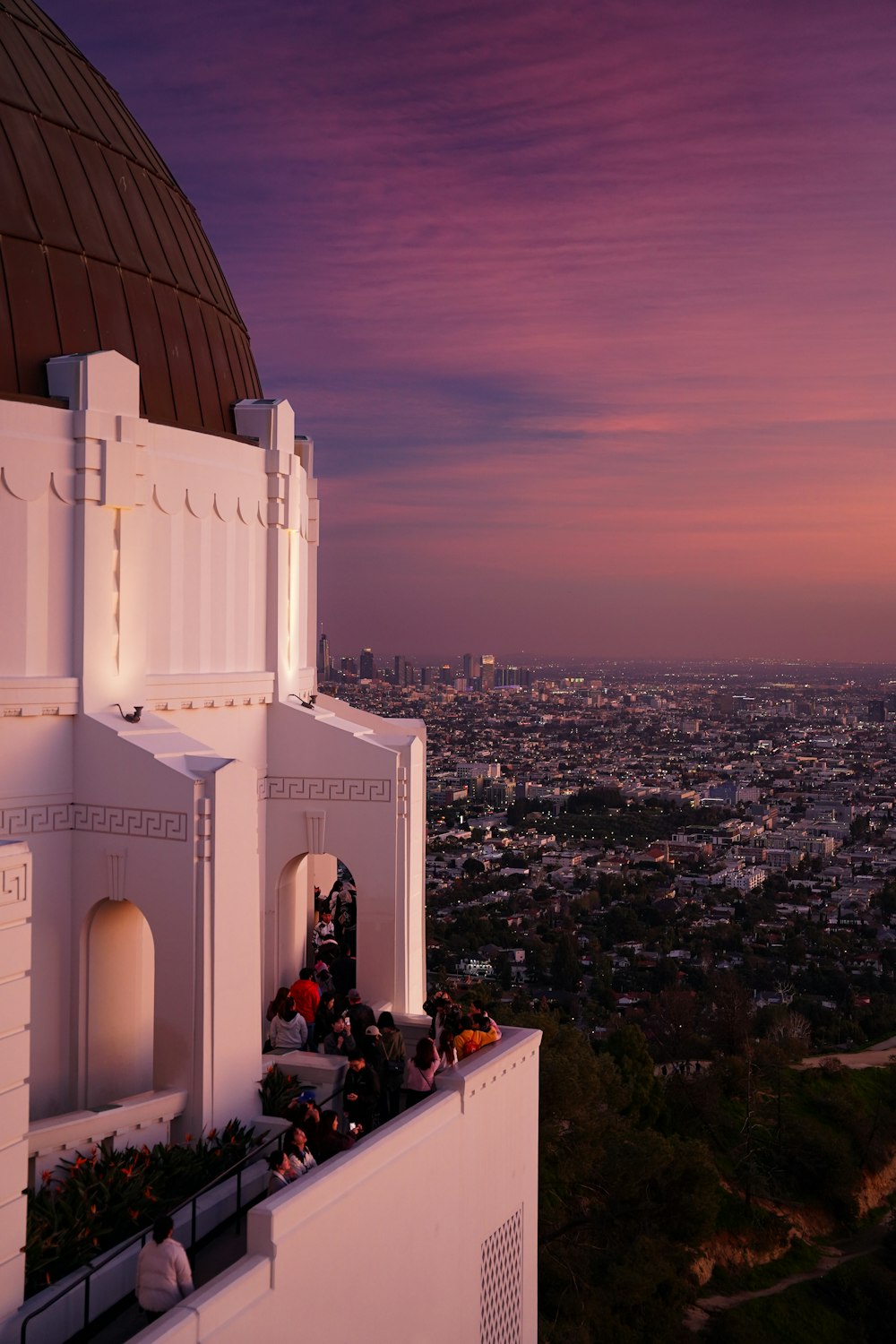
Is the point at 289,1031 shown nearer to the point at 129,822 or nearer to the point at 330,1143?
the point at 330,1143

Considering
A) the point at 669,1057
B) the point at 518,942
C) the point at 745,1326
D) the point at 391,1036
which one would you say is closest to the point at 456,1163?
the point at 391,1036

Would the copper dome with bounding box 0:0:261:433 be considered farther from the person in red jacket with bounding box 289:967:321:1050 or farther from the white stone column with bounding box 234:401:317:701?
the person in red jacket with bounding box 289:967:321:1050

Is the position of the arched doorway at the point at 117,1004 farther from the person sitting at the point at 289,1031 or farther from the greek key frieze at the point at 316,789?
the greek key frieze at the point at 316,789

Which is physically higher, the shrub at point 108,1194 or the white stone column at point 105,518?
the white stone column at point 105,518

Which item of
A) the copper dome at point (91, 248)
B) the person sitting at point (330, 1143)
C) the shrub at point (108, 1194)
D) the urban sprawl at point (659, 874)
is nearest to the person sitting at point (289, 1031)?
the shrub at point (108, 1194)

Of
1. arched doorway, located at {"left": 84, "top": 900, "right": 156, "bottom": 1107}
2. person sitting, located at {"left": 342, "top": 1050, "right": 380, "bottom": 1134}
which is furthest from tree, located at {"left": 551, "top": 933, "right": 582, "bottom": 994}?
person sitting, located at {"left": 342, "top": 1050, "right": 380, "bottom": 1134}

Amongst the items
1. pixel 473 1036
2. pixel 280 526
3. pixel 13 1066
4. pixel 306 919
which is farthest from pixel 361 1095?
pixel 280 526
